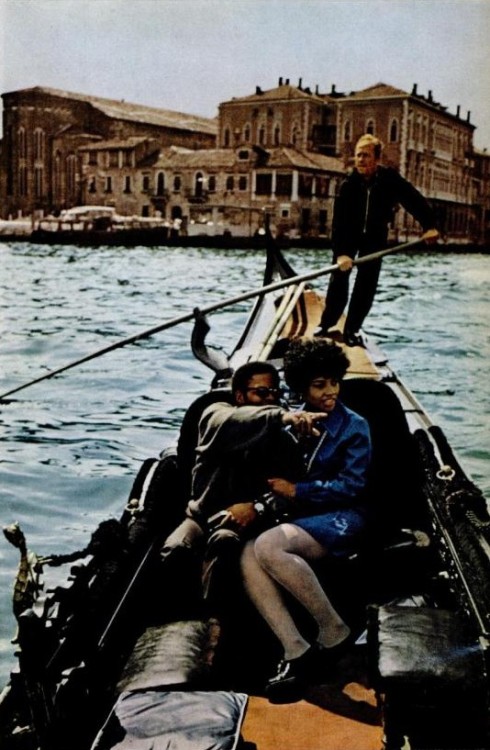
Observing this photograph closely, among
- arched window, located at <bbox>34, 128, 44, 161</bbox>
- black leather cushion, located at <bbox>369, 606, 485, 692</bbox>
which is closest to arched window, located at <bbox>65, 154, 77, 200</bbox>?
arched window, located at <bbox>34, 128, 44, 161</bbox>

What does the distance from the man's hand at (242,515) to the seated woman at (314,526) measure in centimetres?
3

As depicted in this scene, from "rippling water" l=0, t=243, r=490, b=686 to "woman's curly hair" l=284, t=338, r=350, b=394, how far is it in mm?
1307

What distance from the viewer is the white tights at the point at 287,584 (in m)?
1.20

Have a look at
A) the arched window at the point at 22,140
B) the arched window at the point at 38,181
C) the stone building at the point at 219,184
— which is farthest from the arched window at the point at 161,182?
the arched window at the point at 22,140

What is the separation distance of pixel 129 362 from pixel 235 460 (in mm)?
4656

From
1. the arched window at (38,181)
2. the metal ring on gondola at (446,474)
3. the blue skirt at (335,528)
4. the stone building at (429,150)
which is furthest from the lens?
the arched window at (38,181)

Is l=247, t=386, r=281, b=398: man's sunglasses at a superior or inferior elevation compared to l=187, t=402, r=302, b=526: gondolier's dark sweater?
superior

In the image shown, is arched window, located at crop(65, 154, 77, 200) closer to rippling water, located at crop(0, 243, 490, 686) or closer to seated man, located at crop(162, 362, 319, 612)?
rippling water, located at crop(0, 243, 490, 686)

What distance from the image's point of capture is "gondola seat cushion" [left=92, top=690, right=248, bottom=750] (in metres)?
0.98

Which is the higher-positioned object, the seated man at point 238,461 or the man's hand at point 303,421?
the man's hand at point 303,421

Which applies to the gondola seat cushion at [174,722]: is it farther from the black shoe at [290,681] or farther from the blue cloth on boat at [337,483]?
the blue cloth on boat at [337,483]

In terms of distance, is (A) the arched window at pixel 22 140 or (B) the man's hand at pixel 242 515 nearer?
(B) the man's hand at pixel 242 515

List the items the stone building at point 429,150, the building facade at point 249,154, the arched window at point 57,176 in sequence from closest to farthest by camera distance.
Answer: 1. the stone building at point 429,150
2. the building facade at point 249,154
3. the arched window at point 57,176

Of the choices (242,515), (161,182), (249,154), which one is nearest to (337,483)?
(242,515)
